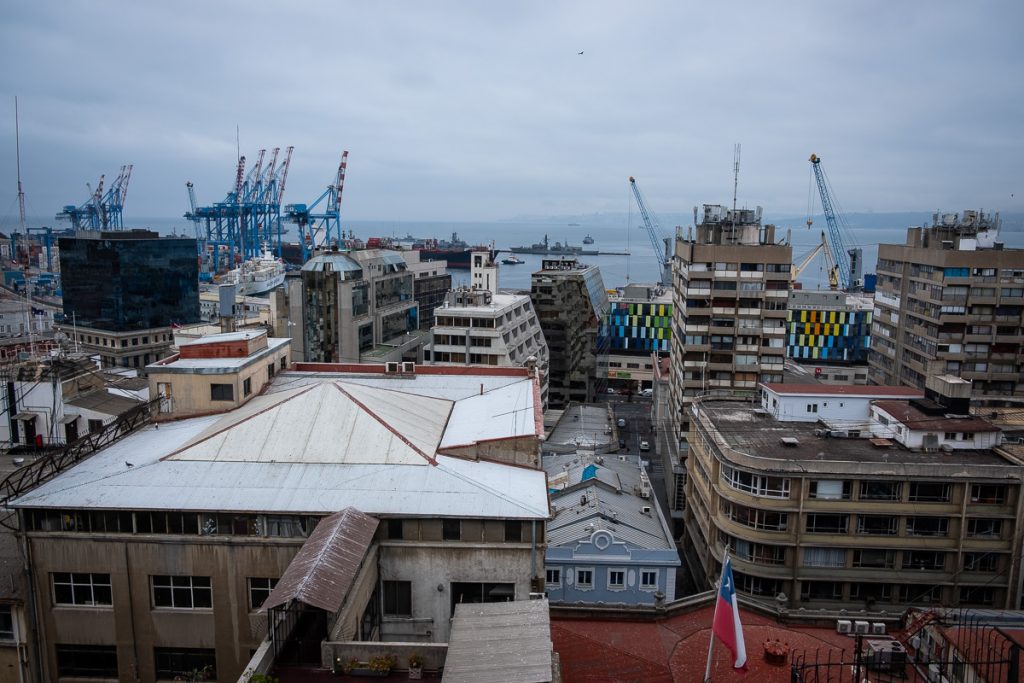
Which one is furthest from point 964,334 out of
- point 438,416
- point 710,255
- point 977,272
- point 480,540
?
point 480,540

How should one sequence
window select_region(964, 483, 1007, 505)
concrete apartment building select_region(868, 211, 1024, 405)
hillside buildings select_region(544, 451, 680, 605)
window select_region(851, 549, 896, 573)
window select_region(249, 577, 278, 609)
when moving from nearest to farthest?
window select_region(249, 577, 278, 609)
window select_region(964, 483, 1007, 505)
window select_region(851, 549, 896, 573)
hillside buildings select_region(544, 451, 680, 605)
concrete apartment building select_region(868, 211, 1024, 405)

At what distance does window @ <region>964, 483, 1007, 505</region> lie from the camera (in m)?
29.3

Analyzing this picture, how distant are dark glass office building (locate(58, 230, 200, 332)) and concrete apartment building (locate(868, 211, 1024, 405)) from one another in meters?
69.7

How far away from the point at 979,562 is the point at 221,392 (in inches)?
1246

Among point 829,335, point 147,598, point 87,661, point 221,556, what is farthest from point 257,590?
point 829,335

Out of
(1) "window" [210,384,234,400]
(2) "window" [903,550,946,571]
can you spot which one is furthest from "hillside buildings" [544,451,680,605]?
(1) "window" [210,384,234,400]

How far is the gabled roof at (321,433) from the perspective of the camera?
23.2 metres

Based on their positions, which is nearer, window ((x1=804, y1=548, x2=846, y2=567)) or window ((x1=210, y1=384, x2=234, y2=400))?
window ((x1=210, y1=384, x2=234, y2=400))

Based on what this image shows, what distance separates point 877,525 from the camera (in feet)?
98.8

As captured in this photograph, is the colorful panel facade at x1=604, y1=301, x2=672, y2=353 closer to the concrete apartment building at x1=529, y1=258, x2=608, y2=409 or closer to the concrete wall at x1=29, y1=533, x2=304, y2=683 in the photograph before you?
the concrete apartment building at x1=529, y1=258, x2=608, y2=409

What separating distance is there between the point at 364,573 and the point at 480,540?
3.60 metres

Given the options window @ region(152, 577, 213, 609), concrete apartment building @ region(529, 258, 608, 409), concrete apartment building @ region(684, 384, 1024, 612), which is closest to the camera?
window @ region(152, 577, 213, 609)

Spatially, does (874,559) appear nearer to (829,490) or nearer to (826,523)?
(826,523)

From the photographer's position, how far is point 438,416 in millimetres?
28562
